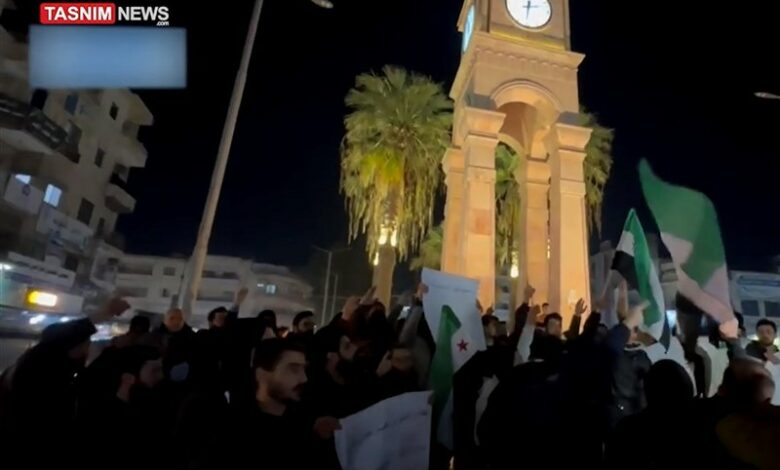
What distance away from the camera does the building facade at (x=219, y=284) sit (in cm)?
5428

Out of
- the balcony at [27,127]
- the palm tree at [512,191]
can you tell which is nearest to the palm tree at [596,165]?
the palm tree at [512,191]

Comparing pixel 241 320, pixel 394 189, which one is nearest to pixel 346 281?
pixel 394 189

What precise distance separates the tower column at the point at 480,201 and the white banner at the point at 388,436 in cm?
953

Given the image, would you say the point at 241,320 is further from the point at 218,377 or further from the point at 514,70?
the point at 514,70

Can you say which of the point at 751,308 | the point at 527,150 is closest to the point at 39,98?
the point at 527,150

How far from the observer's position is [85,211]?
95.9 ft

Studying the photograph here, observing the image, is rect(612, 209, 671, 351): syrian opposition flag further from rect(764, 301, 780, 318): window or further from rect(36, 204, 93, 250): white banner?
rect(764, 301, 780, 318): window

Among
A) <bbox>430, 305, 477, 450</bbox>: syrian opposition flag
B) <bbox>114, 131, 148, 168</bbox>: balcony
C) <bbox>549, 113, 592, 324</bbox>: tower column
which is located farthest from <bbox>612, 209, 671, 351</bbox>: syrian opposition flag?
<bbox>114, 131, 148, 168</bbox>: balcony

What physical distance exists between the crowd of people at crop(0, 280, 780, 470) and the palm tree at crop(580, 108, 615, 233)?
16.0 m

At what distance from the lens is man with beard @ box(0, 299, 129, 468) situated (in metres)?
2.97

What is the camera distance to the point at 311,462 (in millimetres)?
2633

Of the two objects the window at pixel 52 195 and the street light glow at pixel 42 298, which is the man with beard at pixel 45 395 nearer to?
the street light glow at pixel 42 298

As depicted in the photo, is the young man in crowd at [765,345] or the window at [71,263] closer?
the young man in crowd at [765,345]

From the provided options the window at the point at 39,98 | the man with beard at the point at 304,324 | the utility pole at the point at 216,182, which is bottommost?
the man with beard at the point at 304,324
